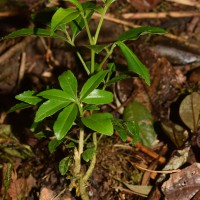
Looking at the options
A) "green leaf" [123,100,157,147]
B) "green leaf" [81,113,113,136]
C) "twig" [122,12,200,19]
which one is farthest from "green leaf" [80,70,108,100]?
"twig" [122,12,200,19]

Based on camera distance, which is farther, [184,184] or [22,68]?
[22,68]

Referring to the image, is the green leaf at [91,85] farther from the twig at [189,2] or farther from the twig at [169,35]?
the twig at [189,2]

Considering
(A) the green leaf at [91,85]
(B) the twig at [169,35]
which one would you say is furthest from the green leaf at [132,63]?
(B) the twig at [169,35]

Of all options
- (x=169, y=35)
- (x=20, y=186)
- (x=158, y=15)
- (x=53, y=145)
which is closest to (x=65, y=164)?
(x=53, y=145)

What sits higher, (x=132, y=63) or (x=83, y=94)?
(x=132, y=63)

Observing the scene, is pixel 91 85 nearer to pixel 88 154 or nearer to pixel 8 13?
pixel 88 154

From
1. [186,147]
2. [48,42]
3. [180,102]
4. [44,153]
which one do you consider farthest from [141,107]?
[48,42]
